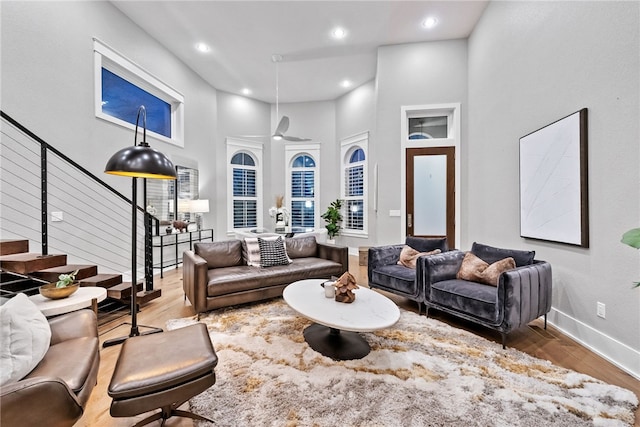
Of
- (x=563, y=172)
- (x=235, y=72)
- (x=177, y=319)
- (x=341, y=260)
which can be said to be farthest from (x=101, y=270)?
(x=563, y=172)

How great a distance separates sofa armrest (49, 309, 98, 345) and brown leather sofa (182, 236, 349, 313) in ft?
3.73

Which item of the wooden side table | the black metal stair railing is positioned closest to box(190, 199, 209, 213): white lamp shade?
the black metal stair railing

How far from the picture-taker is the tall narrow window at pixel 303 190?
25.3 feet

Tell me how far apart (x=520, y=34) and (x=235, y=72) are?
511 cm

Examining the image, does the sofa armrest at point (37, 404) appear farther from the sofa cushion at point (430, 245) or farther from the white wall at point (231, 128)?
the white wall at point (231, 128)

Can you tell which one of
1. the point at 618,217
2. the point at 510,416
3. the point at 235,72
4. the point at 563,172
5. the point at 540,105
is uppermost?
the point at 235,72

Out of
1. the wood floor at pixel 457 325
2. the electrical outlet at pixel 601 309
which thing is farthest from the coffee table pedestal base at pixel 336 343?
the electrical outlet at pixel 601 309

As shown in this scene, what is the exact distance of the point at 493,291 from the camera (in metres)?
2.58

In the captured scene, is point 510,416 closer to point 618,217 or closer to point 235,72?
point 618,217

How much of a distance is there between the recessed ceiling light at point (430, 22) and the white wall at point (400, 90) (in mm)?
433

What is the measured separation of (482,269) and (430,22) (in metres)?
3.94

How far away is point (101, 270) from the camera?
4.04 m

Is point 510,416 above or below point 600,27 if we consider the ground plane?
below

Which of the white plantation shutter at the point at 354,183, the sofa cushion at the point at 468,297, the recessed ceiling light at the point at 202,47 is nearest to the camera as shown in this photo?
the sofa cushion at the point at 468,297
